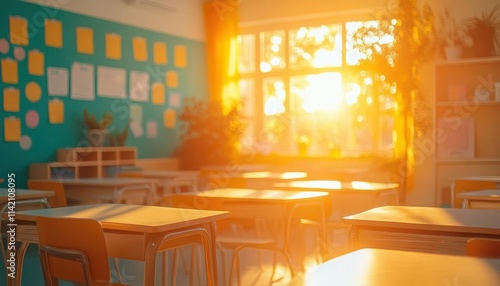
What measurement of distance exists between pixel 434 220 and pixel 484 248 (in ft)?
2.29

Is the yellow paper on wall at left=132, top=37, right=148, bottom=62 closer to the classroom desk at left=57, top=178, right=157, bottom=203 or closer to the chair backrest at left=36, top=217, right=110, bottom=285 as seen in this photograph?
the classroom desk at left=57, top=178, right=157, bottom=203

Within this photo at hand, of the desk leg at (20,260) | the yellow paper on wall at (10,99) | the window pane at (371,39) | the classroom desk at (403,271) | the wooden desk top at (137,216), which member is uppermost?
the window pane at (371,39)

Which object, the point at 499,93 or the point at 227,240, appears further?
the point at 499,93

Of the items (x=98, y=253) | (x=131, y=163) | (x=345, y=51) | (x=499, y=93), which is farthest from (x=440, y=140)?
(x=98, y=253)

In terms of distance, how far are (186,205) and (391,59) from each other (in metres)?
3.67

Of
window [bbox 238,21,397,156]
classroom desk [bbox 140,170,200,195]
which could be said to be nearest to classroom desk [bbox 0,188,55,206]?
classroom desk [bbox 140,170,200,195]

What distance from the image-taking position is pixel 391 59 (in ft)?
21.8

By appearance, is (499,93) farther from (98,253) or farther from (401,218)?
(98,253)

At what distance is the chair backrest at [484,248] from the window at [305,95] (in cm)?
557

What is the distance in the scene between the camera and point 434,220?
253cm

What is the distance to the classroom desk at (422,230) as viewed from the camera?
7.76 feet

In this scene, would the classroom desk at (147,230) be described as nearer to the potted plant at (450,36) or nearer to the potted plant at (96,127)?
the potted plant at (96,127)

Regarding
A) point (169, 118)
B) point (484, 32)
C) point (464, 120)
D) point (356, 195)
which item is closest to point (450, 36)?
point (484, 32)

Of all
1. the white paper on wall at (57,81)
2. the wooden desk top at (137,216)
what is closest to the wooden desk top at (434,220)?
the wooden desk top at (137,216)
